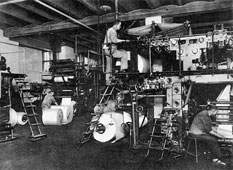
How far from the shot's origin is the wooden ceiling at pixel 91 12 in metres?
9.00

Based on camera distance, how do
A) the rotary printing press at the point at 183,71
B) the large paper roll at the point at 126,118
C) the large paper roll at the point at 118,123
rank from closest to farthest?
the rotary printing press at the point at 183,71 → the large paper roll at the point at 118,123 → the large paper roll at the point at 126,118

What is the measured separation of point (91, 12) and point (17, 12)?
319cm

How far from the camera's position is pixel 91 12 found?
35.5 feet

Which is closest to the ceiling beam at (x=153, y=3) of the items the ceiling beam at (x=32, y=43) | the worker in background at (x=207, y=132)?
the worker in background at (x=207, y=132)

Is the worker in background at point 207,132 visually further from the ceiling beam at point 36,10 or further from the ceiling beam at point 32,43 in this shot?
the ceiling beam at point 32,43

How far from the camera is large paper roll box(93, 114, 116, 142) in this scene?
641 centimetres

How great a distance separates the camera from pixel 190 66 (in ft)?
20.8

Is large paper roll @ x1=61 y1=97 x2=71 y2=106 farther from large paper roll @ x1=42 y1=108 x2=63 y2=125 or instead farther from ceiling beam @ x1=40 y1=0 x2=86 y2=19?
ceiling beam @ x1=40 y1=0 x2=86 y2=19

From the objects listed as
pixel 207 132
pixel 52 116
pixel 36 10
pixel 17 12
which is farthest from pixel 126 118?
pixel 17 12

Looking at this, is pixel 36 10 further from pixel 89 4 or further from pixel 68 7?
pixel 89 4

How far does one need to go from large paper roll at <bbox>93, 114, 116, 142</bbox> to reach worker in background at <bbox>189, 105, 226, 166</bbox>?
210 cm

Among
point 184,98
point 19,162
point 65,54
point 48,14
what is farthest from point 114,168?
point 65,54

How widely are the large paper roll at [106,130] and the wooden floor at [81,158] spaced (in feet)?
0.72

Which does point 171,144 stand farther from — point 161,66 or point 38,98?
point 38,98
